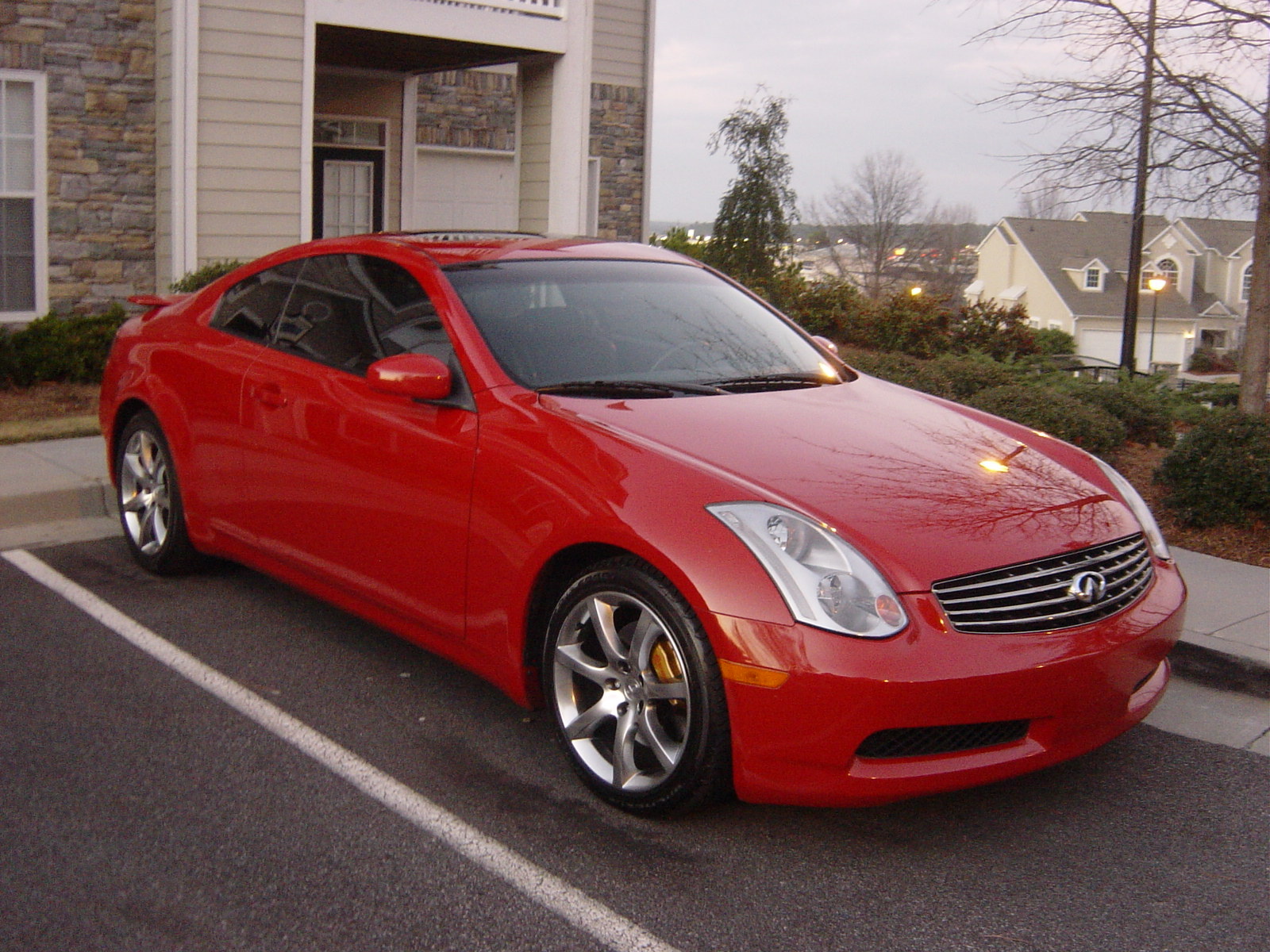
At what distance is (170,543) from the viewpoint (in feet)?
19.4

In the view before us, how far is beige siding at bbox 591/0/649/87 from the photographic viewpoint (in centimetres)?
1692

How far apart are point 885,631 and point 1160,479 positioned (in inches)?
191

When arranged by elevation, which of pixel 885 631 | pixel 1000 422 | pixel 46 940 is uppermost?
pixel 1000 422

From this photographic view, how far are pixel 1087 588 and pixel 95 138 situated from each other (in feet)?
34.8

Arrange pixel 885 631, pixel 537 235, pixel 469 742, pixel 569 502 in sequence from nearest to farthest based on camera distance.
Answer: pixel 885 631 → pixel 569 502 → pixel 469 742 → pixel 537 235

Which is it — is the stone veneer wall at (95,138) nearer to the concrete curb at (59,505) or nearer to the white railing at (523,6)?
the white railing at (523,6)

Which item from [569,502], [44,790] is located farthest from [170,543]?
[569,502]

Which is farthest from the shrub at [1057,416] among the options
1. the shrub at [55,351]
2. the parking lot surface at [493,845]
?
the shrub at [55,351]

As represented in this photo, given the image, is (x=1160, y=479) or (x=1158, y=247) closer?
(x=1160, y=479)

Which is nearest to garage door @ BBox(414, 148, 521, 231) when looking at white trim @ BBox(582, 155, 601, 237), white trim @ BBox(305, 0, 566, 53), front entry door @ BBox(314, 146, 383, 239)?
front entry door @ BBox(314, 146, 383, 239)

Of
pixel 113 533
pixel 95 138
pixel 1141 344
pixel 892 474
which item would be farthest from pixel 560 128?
pixel 1141 344

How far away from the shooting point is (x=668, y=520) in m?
3.60

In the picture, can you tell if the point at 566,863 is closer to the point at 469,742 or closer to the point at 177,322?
the point at 469,742

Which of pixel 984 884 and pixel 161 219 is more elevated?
pixel 161 219
